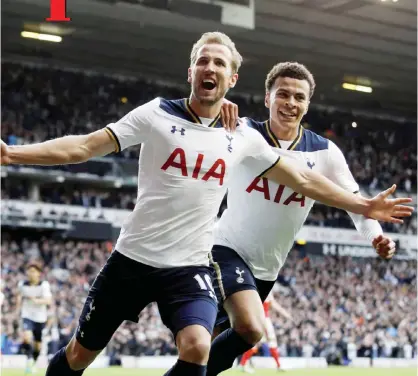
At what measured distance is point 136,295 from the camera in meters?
5.39

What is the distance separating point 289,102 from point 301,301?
72.1 ft

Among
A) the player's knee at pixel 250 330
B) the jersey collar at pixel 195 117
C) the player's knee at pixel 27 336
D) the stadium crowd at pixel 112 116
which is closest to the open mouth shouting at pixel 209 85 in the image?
the jersey collar at pixel 195 117

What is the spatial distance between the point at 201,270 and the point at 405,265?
1263 inches

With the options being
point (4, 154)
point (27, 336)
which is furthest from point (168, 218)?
point (27, 336)

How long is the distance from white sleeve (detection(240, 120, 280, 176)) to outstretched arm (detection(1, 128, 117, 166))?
1.00m

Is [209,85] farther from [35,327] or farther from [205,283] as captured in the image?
[35,327]

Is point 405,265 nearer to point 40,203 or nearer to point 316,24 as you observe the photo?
point 316,24

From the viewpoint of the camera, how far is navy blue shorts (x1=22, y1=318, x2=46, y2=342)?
1444 centimetres

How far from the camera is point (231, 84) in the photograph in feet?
18.9

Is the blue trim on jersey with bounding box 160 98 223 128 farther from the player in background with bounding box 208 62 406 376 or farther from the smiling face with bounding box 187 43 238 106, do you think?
the player in background with bounding box 208 62 406 376

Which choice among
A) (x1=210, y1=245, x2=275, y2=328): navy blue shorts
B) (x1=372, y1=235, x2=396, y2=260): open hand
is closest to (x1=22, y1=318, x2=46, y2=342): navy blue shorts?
(x1=210, y1=245, x2=275, y2=328): navy blue shorts

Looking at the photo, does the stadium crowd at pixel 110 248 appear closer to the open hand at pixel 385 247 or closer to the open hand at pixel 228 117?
the open hand at pixel 385 247

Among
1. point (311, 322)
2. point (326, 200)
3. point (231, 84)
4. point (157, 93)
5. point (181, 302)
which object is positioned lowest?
point (311, 322)

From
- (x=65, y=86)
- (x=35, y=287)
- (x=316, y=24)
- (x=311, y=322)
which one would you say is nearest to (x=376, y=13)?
(x=316, y=24)
